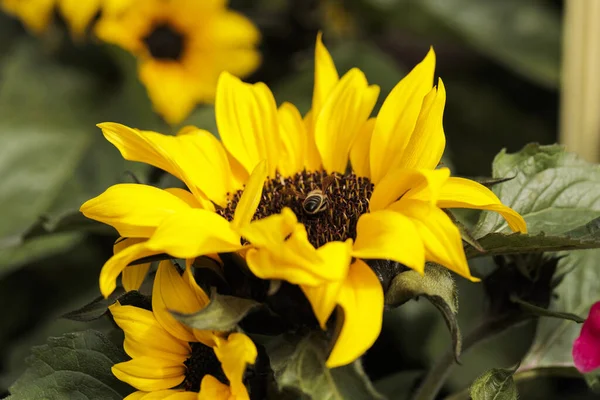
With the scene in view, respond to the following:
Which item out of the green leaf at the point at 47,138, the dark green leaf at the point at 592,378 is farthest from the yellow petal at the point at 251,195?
the green leaf at the point at 47,138

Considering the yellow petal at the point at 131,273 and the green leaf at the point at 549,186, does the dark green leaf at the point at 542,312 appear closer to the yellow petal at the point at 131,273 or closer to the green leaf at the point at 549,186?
the green leaf at the point at 549,186

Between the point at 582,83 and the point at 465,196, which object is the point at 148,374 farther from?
the point at 582,83

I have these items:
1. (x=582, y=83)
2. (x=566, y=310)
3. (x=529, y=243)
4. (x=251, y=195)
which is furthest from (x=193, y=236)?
(x=582, y=83)

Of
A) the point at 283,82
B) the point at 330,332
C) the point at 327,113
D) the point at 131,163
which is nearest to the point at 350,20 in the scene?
the point at 283,82

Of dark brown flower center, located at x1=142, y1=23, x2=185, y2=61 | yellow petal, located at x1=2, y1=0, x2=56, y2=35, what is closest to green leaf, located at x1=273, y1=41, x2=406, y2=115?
dark brown flower center, located at x1=142, y1=23, x2=185, y2=61

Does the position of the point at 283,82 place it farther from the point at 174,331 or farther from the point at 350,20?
the point at 174,331

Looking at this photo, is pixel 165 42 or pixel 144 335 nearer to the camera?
pixel 144 335
